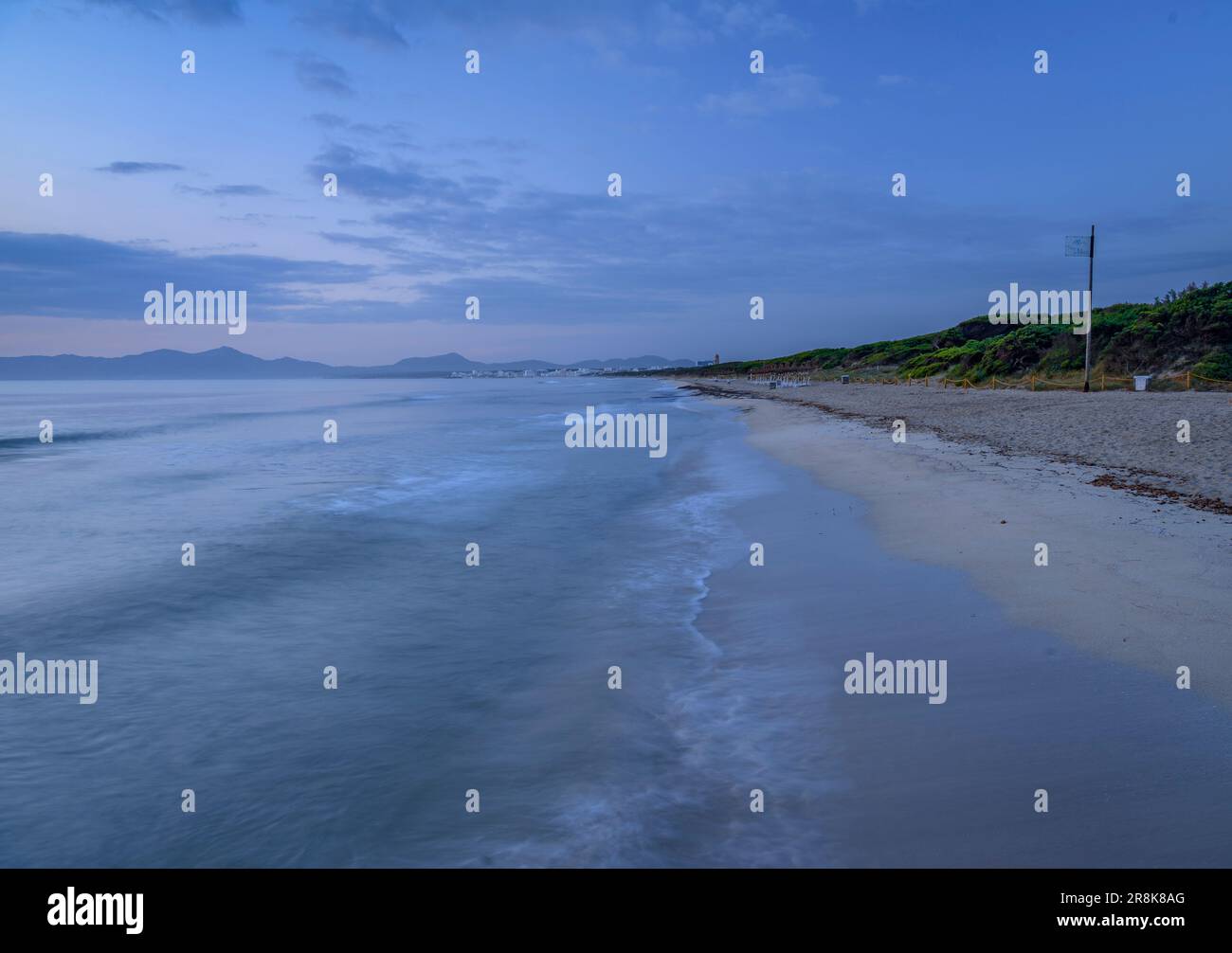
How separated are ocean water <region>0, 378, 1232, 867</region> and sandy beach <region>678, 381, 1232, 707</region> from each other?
1.99 ft

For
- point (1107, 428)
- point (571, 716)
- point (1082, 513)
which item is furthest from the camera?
point (1107, 428)

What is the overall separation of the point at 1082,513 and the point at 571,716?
8730mm

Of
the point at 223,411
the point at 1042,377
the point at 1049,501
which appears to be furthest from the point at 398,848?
the point at 223,411

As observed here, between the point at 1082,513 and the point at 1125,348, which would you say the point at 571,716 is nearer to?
the point at 1082,513

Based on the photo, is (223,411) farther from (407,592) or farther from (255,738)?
(255,738)

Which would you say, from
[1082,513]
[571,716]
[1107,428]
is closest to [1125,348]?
[1107,428]

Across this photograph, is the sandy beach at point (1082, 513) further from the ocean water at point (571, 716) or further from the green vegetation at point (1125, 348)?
the green vegetation at point (1125, 348)

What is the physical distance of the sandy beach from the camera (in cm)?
665

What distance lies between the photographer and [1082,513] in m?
10.8

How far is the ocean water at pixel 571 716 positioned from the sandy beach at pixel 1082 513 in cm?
61

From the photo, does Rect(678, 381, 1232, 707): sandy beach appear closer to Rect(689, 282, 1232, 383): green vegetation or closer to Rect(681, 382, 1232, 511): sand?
Rect(681, 382, 1232, 511): sand

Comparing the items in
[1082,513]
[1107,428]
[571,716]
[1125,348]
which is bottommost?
[571,716]

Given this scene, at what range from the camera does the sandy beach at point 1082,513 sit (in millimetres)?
6652
